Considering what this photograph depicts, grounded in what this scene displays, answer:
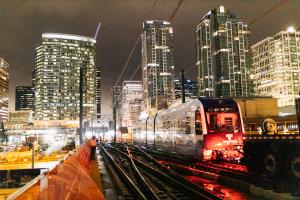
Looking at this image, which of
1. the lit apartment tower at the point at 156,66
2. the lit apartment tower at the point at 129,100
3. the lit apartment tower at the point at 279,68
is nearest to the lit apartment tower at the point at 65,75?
the lit apartment tower at the point at 129,100

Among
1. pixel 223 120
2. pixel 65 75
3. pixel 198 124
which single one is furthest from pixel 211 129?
pixel 65 75

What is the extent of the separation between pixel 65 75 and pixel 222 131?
10582cm

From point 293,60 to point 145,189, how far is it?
600 ft

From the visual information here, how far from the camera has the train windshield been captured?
18891mm

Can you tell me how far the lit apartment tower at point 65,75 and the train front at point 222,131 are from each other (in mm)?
18650

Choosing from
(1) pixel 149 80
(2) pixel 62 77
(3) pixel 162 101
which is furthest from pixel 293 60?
(2) pixel 62 77

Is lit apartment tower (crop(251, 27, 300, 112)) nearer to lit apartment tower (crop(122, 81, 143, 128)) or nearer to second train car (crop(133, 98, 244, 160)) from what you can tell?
lit apartment tower (crop(122, 81, 143, 128))

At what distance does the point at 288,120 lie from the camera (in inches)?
2023

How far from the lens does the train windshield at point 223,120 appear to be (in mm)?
18891

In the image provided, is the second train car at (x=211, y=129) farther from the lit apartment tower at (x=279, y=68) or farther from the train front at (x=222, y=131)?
the lit apartment tower at (x=279, y=68)

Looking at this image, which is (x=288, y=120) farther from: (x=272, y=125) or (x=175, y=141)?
(x=272, y=125)

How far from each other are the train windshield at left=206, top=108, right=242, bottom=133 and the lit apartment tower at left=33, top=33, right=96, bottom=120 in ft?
61.3

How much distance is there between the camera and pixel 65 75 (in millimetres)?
119438

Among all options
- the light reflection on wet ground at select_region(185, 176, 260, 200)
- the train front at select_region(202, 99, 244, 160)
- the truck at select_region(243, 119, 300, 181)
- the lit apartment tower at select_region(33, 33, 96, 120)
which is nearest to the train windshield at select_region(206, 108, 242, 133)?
the train front at select_region(202, 99, 244, 160)
